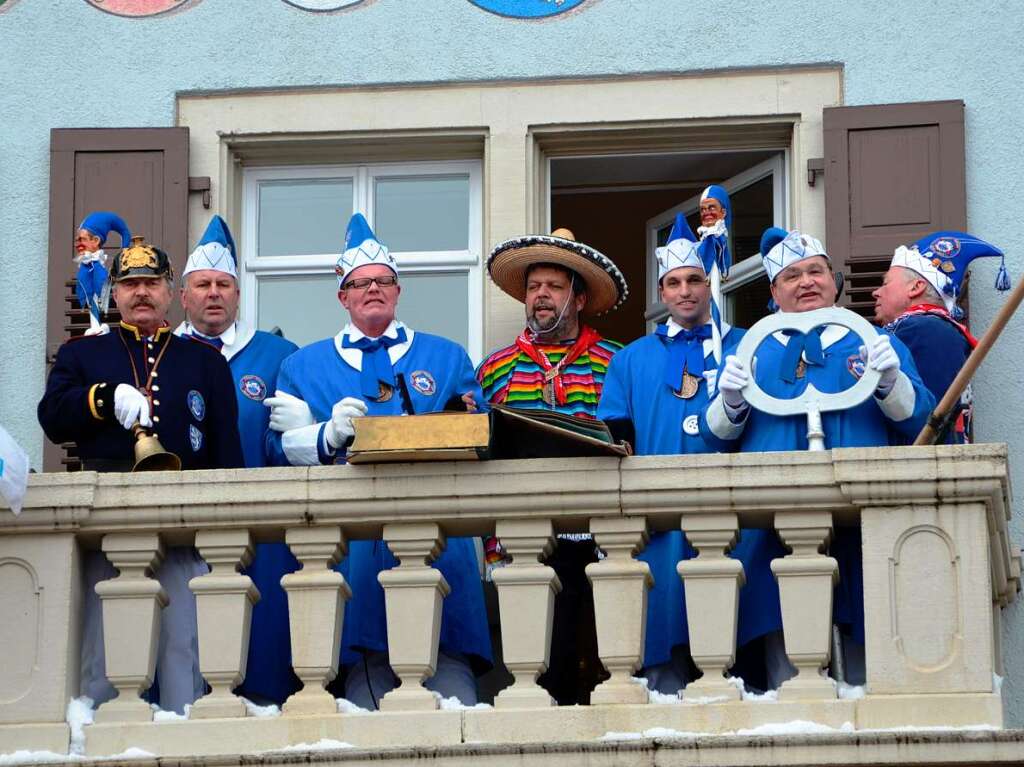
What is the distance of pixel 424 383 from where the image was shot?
10219 millimetres

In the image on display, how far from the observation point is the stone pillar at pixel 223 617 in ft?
29.1

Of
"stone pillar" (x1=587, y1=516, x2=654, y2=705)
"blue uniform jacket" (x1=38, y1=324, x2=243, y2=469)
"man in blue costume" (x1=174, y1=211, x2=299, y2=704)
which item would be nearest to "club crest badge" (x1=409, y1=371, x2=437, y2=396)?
"man in blue costume" (x1=174, y1=211, x2=299, y2=704)

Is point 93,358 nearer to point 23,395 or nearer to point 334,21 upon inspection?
point 23,395

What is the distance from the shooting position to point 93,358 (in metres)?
9.88

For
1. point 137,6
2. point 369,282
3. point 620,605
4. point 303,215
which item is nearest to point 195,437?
point 369,282

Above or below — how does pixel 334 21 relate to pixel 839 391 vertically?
above

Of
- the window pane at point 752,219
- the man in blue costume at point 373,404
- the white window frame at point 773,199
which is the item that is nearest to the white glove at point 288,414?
the man in blue costume at point 373,404

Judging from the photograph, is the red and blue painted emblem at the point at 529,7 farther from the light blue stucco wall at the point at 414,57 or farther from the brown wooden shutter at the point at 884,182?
the brown wooden shutter at the point at 884,182

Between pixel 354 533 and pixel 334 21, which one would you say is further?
pixel 334 21

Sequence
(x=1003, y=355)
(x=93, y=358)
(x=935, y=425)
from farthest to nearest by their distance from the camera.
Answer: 1. (x=1003, y=355)
2. (x=93, y=358)
3. (x=935, y=425)

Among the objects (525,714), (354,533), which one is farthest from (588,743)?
(354,533)

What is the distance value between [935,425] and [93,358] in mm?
2907

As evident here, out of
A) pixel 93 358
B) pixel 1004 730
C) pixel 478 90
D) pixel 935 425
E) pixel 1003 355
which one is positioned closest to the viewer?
pixel 1004 730

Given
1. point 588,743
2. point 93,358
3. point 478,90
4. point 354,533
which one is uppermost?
point 478,90
